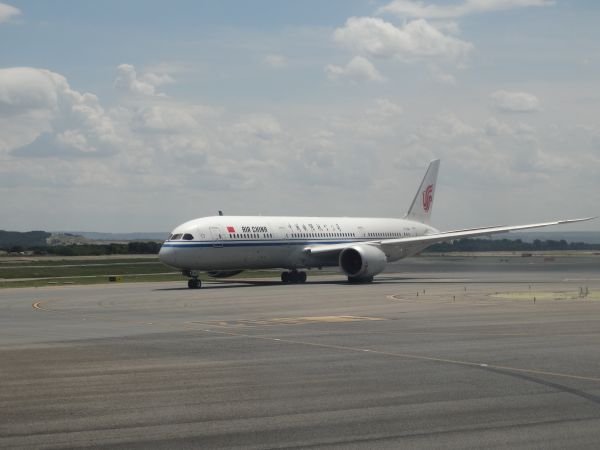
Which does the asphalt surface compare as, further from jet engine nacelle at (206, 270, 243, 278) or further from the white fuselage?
jet engine nacelle at (206, 270, 243, 278)

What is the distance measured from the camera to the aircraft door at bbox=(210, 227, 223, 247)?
168 feet

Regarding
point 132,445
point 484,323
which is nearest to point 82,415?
point 132,445

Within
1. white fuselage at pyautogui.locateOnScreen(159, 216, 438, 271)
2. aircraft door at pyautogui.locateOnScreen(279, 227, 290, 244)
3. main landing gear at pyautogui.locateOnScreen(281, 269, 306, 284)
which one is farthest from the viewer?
main landing gear at pyautogui.locateOnScreen(281, 269, 306, 284)

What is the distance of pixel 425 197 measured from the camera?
234 feet

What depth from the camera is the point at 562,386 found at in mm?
15242

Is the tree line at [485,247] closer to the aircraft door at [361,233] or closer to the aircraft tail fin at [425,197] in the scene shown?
the aircraft tail fin at [425,197]

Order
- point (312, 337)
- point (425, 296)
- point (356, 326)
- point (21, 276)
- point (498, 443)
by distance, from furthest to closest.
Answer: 1. point (21, 276)
2. point (425, 296)
3. point (356, 326)
4. point (312, 337)
5. point (498, 443)

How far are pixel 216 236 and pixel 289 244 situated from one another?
676cm

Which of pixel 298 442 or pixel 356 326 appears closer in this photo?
pixel 298 442

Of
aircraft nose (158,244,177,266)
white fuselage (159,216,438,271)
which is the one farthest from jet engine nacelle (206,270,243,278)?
aircraft nose (158,244,177,266)

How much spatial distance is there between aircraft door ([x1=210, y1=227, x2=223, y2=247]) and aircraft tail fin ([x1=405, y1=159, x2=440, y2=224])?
22.8m

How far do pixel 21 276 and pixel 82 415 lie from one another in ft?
190

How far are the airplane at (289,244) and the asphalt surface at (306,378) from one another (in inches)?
685

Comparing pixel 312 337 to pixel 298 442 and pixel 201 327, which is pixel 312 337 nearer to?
pixel 201 327
